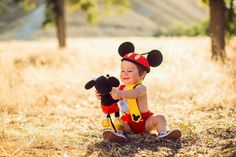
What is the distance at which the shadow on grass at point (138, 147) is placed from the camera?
481cm

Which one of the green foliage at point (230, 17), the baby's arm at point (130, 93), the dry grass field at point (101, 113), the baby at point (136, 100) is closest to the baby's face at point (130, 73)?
the baby at point (136, 100)

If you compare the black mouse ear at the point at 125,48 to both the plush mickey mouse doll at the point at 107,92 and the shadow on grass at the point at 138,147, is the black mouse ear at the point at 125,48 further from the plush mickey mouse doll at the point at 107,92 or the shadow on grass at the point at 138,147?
the shadow on grass at the point at 138,147

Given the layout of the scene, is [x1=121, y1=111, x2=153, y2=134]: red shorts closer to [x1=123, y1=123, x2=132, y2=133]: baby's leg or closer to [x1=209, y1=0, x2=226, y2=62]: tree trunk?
[x1=123, y1=123, x2=132, y2=133]: baby's leg

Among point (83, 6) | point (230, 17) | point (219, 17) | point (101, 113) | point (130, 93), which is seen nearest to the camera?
point (130, 93)

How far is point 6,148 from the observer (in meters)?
4.88

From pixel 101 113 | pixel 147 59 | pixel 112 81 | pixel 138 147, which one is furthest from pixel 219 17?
pixel 138 147

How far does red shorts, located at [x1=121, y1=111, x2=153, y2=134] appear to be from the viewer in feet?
18.0

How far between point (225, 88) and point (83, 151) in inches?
135

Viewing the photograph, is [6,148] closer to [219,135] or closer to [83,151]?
[83,151]

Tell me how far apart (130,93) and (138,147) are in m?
0.58

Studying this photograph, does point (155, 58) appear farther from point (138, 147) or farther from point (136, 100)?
point (138, 147)

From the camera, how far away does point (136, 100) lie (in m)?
5.41

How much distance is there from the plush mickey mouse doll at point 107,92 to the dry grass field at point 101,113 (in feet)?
0.73

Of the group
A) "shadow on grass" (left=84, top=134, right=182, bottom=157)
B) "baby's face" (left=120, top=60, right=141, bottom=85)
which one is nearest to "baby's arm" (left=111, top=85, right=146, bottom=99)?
"baby's face" (left=120, top=60, right=141, bottom=85)
